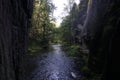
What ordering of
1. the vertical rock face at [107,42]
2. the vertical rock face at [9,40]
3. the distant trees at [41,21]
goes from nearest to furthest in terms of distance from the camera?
the vertical rock face at [9,40] → the vertical rock face at [107,42] → the distant trees at [41,21]

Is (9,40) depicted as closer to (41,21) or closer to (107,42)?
(107,42)

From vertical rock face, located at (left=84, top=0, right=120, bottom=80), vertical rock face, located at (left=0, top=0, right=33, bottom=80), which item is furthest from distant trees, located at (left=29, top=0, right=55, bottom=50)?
vertical rock face, located at (left=0, top=0, right=33, bottom=80)

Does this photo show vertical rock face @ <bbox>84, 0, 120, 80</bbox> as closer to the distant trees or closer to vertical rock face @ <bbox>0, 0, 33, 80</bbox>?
vertical rock face @ <bbox>0, 0, 33, 80</bbox>

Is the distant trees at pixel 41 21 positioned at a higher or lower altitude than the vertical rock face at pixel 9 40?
higher

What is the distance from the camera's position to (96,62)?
12555 millimetres

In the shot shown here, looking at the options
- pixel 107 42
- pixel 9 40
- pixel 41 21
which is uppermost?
pixel 41 21

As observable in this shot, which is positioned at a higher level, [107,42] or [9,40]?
[9,40]

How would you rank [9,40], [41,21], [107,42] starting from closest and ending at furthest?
1. [9,40]
2. [107,42]
3. [41,21]

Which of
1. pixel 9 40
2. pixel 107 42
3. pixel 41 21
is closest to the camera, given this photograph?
pixel 9 40

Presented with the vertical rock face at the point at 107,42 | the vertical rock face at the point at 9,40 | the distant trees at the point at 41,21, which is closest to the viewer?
the vertical rock face at the point at 9,40

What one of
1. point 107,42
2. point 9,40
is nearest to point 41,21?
point 107,42

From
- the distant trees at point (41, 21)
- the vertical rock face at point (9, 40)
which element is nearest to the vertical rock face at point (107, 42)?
the vertical rock face at point (9, 40)

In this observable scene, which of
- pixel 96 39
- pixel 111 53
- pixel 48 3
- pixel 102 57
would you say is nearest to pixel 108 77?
pixel 111 53

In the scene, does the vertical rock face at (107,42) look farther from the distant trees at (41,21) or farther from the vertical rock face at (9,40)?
the distant trees at (41,21)
